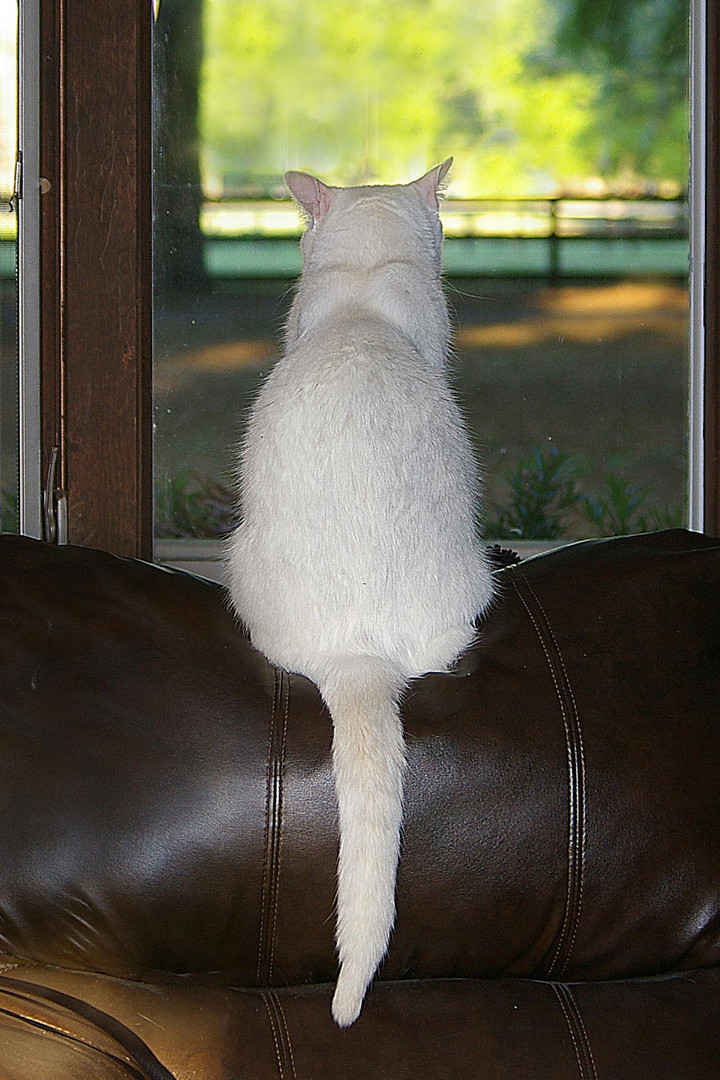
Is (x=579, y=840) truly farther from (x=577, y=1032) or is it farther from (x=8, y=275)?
(x=8, y=275)

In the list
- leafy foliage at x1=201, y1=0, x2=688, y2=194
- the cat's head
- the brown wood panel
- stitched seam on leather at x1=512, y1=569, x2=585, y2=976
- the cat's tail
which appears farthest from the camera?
leafy foliage at x1=201, y1=0, x2=688, y2=194

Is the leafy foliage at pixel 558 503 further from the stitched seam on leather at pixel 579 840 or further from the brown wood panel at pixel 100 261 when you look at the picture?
the stitched seam on leather at pixel 579 840

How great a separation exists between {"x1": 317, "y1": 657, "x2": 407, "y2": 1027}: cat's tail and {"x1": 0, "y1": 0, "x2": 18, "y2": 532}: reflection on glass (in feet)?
2.87

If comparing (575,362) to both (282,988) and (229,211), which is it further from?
(282,988)

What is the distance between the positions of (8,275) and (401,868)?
1.11 m

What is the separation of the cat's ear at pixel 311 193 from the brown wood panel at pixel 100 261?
489 millimetres

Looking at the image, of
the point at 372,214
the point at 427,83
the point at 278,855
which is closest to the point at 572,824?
the point at 278,855

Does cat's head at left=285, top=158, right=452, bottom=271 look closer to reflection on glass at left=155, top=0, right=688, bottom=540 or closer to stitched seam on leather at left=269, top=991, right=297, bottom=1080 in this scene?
reflection on glass at left=155, top=0, right=688, bottom=540

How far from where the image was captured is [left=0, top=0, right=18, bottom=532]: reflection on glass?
161 centimetres

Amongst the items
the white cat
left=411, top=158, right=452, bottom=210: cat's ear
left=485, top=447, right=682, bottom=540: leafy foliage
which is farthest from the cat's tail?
left=485, top=447, right=682, bottom=540: leafy foliage

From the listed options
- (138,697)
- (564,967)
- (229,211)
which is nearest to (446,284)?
(229,211)

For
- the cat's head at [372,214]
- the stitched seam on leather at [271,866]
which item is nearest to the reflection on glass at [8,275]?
the cat's head at [372,214]

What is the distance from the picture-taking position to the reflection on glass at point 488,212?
1861mm

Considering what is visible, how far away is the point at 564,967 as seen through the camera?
1060 millimetres
